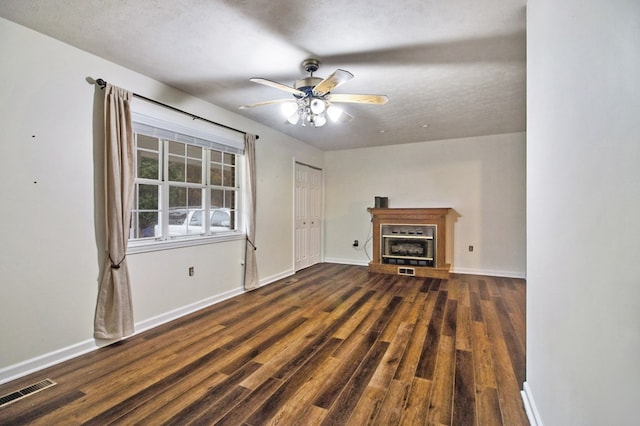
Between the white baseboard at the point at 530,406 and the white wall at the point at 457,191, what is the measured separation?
3.84m

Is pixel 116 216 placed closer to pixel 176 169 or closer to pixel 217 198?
pixel 176 169

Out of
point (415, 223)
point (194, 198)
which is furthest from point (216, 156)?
point (415, 223)

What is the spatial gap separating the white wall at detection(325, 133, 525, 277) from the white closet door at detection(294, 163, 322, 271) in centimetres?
45

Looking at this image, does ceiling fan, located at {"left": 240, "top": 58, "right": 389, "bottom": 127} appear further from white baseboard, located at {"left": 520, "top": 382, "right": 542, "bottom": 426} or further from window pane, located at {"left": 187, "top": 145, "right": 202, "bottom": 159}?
white baseboard, located at {"left": 520, "top": 382, "right": 542, "bottom": 426}

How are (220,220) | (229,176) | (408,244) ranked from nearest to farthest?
(220,220) < (229,176) < (408,244)

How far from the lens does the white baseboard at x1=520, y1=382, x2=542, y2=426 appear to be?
1562 mm

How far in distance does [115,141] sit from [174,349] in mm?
1909

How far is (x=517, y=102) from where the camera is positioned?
3.64 metres

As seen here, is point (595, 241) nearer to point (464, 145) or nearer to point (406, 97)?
point (406, 97)

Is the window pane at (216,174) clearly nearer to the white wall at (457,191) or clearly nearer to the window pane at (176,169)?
the window pane at (176,169)

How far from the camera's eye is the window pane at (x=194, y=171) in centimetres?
354

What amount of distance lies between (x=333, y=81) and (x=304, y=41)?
40cm

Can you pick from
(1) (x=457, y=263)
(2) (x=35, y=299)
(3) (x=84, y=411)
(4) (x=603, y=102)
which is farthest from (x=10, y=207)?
(1) (x=457, y=263)

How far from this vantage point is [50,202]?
233 cm
